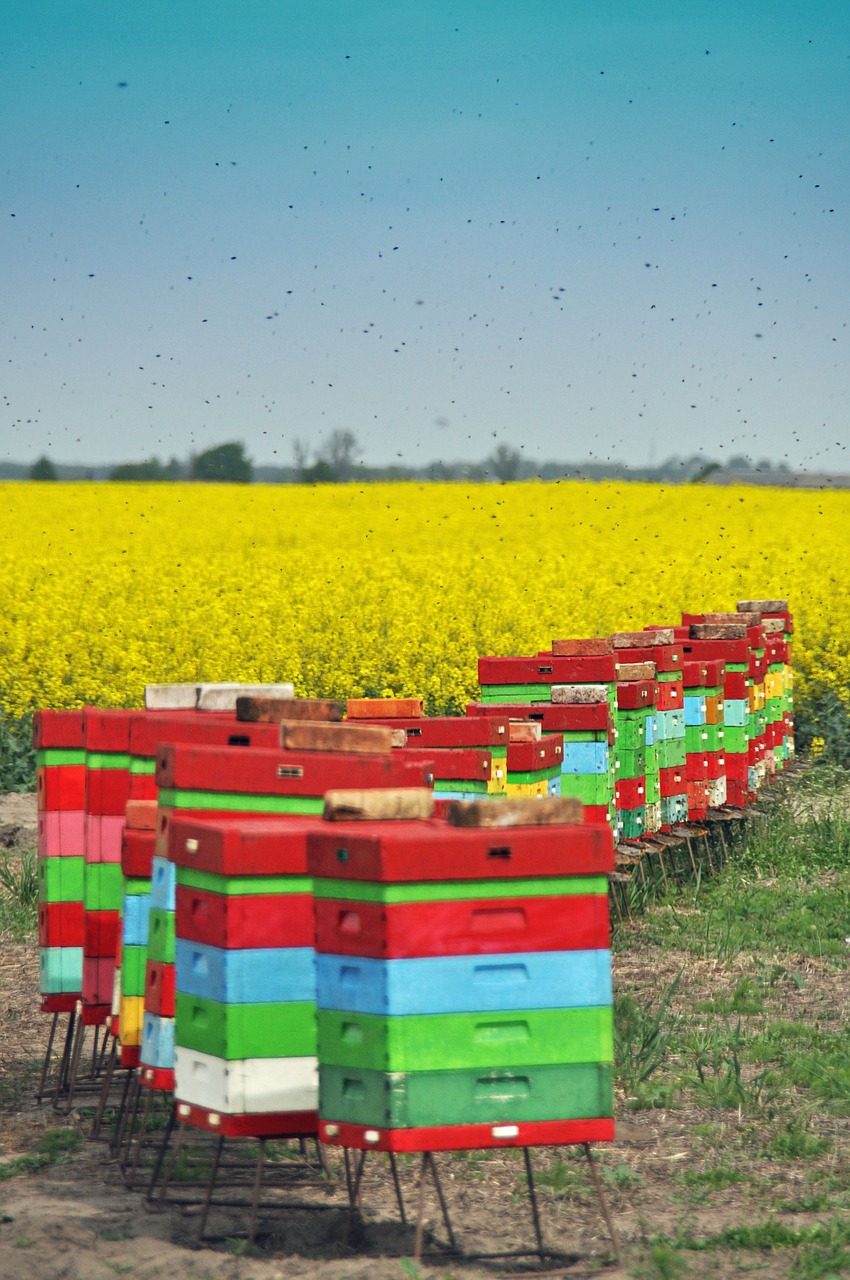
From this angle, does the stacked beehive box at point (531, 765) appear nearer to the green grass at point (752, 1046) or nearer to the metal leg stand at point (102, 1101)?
the green grass at point (752, 1046)

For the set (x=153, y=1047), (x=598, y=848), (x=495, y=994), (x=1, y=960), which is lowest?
(x=1, y=960)

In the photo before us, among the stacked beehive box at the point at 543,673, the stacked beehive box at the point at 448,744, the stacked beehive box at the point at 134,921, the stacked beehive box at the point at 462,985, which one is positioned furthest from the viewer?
the stacked beehive box at the point at 543,673

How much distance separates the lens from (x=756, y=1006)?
24.4ft

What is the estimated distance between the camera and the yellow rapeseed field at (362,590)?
16.1m

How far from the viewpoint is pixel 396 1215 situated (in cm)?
499

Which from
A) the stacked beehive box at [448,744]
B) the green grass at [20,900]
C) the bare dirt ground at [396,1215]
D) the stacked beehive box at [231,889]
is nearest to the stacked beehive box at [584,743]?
the stacked beehive box at [448,744]

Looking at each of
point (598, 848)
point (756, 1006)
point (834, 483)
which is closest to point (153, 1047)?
point (598, 848)

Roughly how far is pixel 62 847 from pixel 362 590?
12496 mm

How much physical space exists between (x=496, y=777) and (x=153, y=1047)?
296cm

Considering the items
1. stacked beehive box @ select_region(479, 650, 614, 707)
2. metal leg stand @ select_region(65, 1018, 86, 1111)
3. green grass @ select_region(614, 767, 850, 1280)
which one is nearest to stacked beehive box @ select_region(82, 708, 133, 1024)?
metal leg stand @ select_region(65, 1018, 86, 1111)

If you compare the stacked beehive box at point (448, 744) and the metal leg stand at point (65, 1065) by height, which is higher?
the stacked beehive box at point (448, 744)

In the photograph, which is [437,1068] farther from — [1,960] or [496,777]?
[1,960]

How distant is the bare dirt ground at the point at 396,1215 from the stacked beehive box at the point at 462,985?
0.53m

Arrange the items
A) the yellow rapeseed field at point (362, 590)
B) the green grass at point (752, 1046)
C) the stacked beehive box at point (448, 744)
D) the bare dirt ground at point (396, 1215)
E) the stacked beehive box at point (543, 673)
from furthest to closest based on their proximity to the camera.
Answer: the yellow rapeseed field at point (362, 590) → the stacked beehive box at point (543, 673) → the stacked beehive box at point (448, 744) → the green grass at point (752, 1046) → the bare dirt ground at point (396, 1215)
